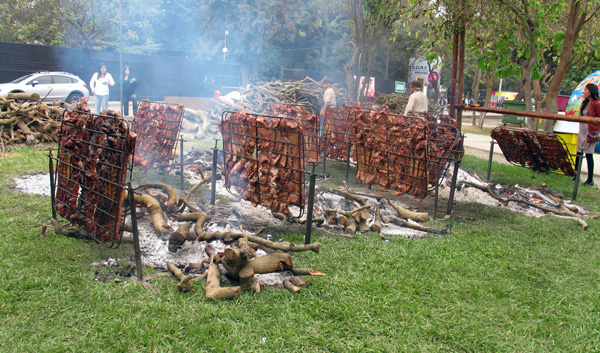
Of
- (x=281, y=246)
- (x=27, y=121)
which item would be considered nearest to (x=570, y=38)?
(x=281, y=246)

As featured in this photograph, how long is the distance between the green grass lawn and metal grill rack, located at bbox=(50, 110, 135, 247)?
0.36 meters

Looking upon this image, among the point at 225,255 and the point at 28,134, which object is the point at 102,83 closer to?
the point at 28,134

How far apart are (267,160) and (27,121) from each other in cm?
826

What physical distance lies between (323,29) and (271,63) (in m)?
5.72

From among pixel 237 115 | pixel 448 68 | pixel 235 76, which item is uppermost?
pixel 448 68

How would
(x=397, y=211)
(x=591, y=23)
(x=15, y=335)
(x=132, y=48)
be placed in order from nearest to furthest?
(x=15, y=335) < (x=397, y=211) < (x=591, y=23) < (x=132, y=48)

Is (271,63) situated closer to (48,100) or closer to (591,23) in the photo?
(48,100)

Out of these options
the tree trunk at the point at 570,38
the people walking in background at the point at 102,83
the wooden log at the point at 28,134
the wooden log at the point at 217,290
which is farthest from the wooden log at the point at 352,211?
the people walking in background at the point at 102,83

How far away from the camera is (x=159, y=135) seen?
670 cm

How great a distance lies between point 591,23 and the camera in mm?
11141

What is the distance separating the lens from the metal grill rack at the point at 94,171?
11.6 ft

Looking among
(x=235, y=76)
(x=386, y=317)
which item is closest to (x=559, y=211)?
(x=386, y=317)

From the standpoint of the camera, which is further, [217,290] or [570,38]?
[570,38]

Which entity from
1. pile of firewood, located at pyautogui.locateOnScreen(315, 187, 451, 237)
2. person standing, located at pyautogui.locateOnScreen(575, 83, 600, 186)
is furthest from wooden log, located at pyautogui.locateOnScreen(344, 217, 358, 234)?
person standing, located at pyautogui.locateOnScreen(575, 83, 600, 186)
